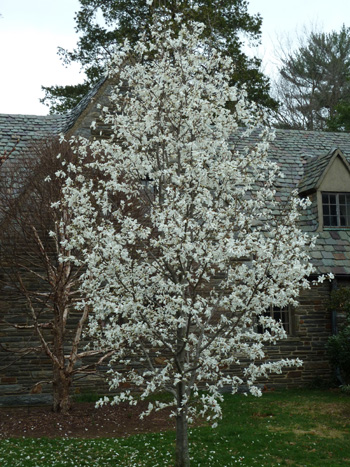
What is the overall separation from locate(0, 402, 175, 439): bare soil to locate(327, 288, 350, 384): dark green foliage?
15.7ft

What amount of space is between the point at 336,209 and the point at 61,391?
9.40 m

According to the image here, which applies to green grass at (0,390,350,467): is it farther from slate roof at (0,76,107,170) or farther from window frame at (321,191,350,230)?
slate roof at (0,76,107,170)

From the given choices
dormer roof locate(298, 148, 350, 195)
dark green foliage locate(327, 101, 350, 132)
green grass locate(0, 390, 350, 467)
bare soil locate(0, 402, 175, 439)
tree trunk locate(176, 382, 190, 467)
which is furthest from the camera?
dark green foliage locate(327, 101, 350, 132)

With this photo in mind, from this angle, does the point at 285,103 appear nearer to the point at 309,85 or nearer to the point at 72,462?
the point at 309,85

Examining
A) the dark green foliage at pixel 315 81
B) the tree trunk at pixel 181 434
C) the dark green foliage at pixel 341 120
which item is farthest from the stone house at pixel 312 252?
the dark green foliage at pixel 315 81

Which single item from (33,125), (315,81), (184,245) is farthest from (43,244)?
(315,81)

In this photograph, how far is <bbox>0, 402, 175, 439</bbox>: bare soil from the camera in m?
10.3

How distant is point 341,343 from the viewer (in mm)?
14164

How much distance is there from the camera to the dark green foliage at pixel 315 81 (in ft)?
106

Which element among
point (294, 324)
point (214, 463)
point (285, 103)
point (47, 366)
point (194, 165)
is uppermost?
point (285, 103)

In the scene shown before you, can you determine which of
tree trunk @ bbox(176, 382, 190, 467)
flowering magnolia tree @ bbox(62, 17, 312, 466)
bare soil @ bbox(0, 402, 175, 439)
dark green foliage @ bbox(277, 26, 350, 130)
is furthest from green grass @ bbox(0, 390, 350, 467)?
dark green foliage @ bbox(277, 26, 350, 130)

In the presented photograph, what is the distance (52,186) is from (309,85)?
2535cm

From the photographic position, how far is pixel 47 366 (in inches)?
525

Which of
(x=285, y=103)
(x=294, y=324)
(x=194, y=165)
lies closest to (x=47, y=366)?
(x=294, y=324)
